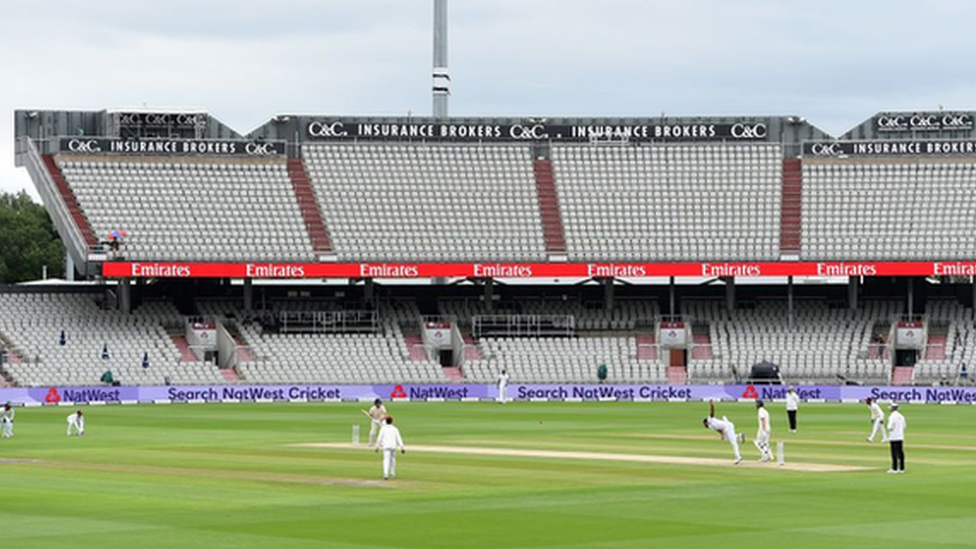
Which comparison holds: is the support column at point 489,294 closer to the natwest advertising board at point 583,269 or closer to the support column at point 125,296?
the natwest advertising board at point 583,269

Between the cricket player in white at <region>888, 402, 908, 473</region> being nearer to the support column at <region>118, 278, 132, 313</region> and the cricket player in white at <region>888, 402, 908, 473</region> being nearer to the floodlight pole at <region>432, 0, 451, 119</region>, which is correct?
the support column at <region>118, 278, 132, 313</region>

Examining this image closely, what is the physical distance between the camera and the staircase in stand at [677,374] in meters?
95.4

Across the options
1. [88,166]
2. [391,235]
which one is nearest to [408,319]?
[391,235]

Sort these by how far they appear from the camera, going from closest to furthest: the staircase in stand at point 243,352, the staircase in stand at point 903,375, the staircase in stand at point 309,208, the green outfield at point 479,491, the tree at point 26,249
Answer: the green outfield at point 479,491
the staircase in stand at point 903,375
the staircase in stand at point 243,352
the staircase in stand at point 309,208
the tree at point 26,249

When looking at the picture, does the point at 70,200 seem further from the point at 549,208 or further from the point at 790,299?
the point at 790,299

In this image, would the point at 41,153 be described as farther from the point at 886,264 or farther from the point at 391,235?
the point at 886,264

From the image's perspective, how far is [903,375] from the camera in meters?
95.2

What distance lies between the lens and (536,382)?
9419cm

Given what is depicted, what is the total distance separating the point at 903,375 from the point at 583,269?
58.3ft

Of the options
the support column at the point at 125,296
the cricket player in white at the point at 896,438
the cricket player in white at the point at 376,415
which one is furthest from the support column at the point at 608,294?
the cricket player in white at the point at 896,438

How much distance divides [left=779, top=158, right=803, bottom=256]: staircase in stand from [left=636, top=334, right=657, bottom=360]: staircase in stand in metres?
8.57

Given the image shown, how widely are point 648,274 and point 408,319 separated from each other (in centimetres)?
1359

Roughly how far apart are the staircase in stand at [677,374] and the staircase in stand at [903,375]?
10660mm

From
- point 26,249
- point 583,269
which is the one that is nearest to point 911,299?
point 583,269
